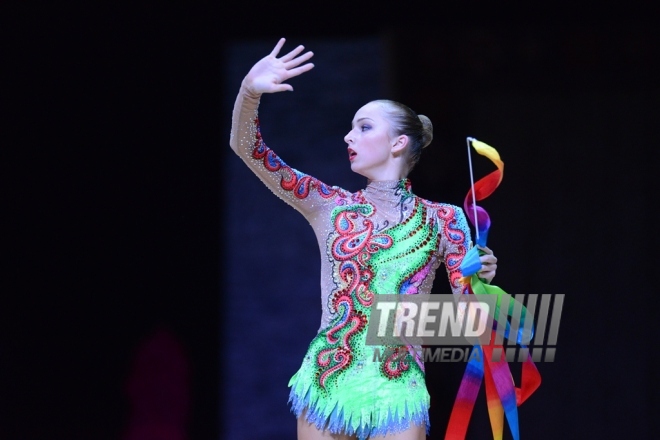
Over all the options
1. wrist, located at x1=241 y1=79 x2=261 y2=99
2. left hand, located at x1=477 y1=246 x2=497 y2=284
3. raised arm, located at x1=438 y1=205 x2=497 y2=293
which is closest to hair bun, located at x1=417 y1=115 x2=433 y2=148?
raised arm, located at x1=438 y1=205 x2=497 y2=293

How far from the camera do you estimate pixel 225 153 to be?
13.1 ft

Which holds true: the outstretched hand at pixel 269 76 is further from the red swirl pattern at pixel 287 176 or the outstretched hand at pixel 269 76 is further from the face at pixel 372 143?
the face at pixel 372 143

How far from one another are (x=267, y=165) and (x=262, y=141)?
7cm

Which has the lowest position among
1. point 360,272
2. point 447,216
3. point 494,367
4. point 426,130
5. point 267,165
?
point 494,367

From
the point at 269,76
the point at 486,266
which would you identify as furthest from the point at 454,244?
the point at 269,76

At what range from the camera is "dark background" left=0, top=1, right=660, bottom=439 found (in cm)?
390

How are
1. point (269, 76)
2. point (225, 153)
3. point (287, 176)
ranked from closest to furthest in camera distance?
point (269, 76) → point (287, 176) → point (225, 153)

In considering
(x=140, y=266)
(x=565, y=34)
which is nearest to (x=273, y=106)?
(x=140, y=266)

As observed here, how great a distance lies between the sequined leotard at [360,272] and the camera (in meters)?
2.68

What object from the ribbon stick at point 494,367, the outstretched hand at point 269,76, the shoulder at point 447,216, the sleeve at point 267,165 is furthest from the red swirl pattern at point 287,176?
the ribbon stick at point 494,367

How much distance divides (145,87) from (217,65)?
0.95 ft

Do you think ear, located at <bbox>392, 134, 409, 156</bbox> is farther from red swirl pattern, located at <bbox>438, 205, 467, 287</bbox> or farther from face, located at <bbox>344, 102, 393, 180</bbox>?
red swirl pattern, located at <bbox>438, 205, 467, 287</bbox>

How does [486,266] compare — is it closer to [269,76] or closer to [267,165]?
[267,165]

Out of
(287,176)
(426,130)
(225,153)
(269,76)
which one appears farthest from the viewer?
(225,153)
